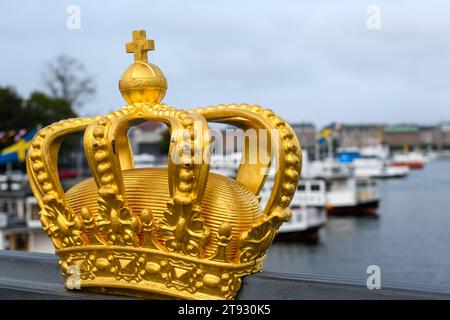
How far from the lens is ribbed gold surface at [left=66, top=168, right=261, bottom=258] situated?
95.9 inches

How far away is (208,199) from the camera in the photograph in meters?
2.46

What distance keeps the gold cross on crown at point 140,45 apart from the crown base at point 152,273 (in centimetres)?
88

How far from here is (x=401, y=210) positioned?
2955 centimetres

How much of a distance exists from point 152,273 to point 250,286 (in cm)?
41

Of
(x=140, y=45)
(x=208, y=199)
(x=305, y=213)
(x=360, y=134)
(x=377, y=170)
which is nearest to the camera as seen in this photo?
(x=208, y=199)

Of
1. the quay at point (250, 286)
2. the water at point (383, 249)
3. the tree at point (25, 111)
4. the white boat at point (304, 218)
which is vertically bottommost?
the water at point (383, 249)

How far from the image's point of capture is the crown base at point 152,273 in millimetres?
2449

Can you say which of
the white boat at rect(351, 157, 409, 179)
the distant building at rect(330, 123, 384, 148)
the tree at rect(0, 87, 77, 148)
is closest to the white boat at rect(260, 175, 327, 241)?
the tree at rect(0, 87, 77, 148)

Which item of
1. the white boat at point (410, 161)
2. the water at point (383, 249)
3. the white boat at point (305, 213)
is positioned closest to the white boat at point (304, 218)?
the white boat at point (305, 213)

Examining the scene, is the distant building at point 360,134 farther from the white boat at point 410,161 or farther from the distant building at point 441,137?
the distant building at point 441,137

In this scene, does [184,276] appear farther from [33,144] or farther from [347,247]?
[347,247]

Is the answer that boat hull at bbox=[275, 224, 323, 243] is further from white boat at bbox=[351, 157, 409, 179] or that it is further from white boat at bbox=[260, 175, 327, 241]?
white boat at bbox=[351, 157, 409, 179]

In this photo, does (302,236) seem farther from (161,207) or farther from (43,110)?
(43,110)

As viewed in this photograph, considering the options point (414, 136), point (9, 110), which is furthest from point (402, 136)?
point (9, 110)
